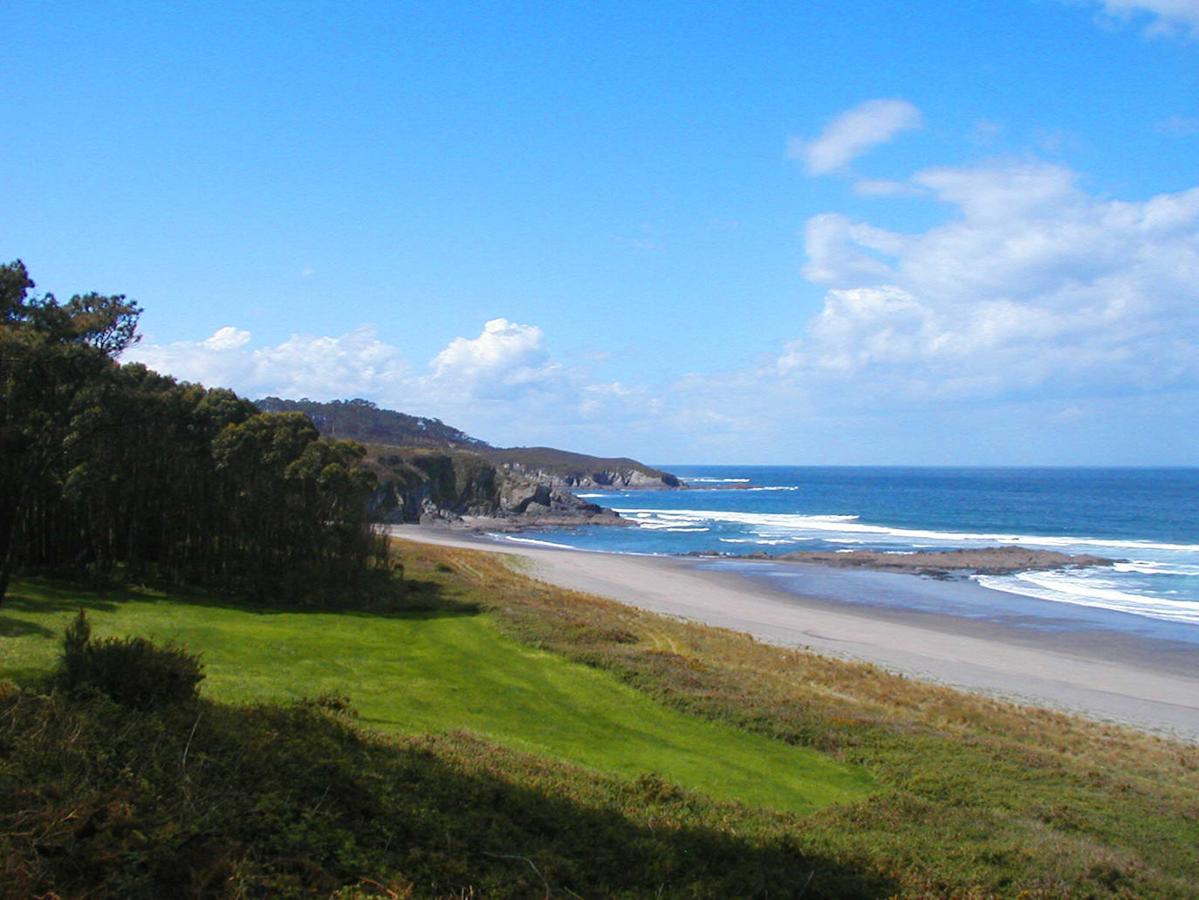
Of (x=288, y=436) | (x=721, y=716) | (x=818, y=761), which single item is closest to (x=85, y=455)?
(x=288, y=436)

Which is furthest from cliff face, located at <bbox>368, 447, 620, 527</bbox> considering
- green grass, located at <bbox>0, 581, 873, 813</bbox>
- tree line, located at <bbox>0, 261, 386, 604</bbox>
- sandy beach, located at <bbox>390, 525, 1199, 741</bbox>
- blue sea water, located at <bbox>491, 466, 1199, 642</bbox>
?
green grass, located at <bbox>0, 581, 873, 813</bbox>

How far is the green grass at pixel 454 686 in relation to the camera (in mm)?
13125

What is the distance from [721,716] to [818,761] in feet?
8.44

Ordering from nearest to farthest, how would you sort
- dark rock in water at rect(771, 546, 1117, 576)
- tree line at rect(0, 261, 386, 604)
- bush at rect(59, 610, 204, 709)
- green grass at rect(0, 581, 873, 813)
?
1. bush at rect(59, 610, 204, 709)
2. green grass at rect(0, 581, 873, 813)
3. tree line at rect(0, 261, 386, 604)
4. dark rock in water at rect(771, 546, 1117, 576)

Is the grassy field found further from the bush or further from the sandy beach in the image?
the sandy beach

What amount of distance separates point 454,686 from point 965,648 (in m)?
25.9

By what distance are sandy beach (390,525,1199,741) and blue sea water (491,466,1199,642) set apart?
4.31 metres

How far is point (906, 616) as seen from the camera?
144ft

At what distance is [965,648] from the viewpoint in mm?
35906

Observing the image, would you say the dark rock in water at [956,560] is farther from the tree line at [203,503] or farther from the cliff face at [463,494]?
the cliff face at [463,494]

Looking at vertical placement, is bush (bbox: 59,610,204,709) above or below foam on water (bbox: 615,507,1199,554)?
above

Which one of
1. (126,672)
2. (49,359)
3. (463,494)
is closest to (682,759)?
(126,672)

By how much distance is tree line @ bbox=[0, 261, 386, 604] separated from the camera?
83.1 ft

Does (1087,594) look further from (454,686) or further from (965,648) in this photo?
(454,686)
